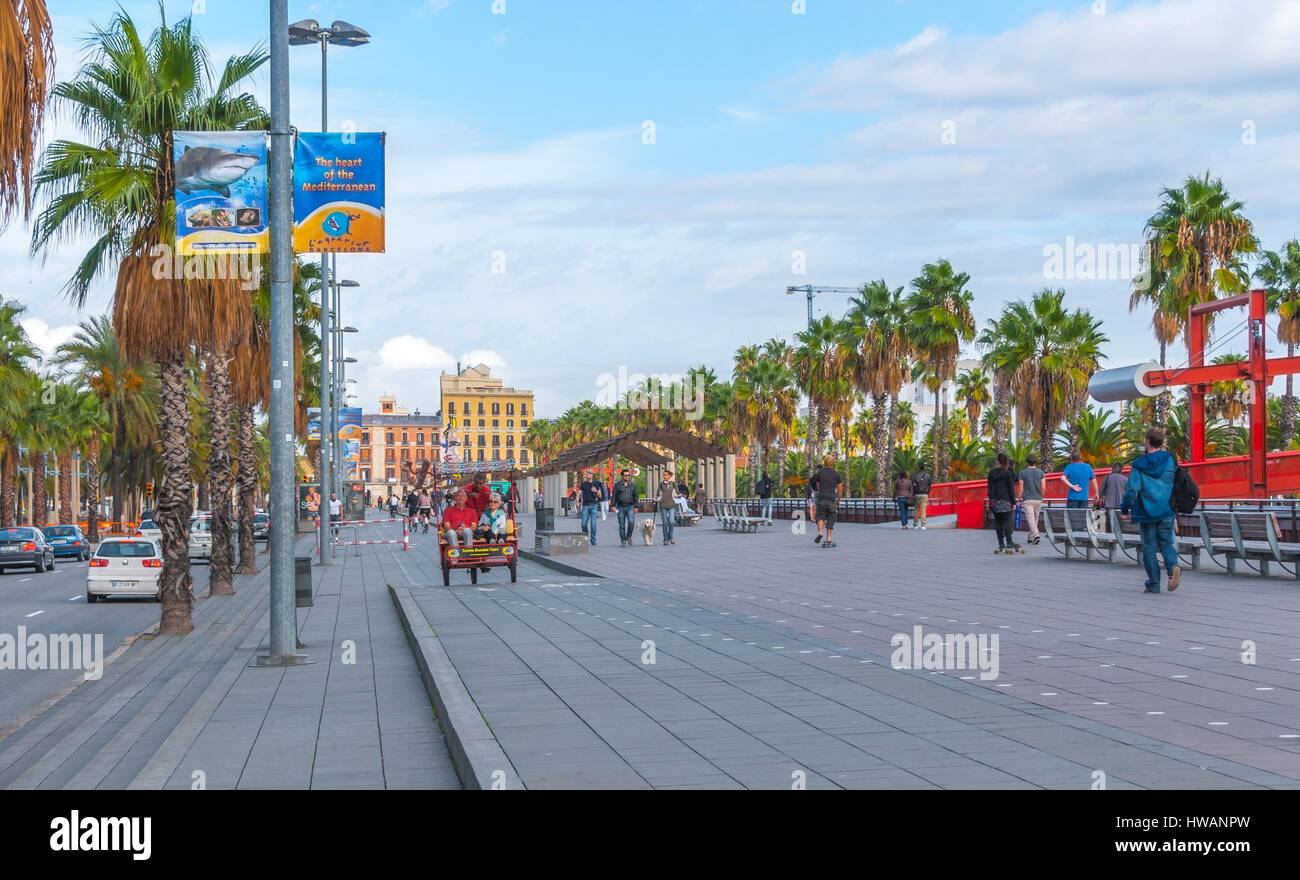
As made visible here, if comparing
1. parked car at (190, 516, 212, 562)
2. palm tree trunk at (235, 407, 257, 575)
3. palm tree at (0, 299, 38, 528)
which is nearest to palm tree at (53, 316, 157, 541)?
palm tree at (0, 299, 38, 528)

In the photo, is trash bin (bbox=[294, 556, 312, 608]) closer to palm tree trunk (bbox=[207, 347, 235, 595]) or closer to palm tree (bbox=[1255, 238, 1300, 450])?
palm tree trunk (bbox=[207, 347, 235, 595])

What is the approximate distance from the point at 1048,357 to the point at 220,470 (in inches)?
1227

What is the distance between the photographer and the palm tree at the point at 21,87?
826cm

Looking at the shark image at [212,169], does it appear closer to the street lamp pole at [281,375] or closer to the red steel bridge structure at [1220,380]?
the street lamp pole at [281,375]

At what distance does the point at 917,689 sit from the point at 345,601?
13.5 m

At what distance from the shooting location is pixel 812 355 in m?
65.9

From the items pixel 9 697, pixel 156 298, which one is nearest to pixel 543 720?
pixel 9 697

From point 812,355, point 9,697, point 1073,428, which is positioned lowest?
point 9,697

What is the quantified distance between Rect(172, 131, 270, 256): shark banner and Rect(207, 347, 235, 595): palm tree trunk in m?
9.29

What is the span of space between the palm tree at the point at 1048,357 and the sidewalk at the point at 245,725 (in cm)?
3543

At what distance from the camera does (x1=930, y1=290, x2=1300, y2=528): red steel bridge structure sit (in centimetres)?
3250

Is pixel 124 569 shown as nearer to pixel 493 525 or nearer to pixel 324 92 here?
pixel 493 525

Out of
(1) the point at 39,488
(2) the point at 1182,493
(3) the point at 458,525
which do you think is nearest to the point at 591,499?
(3) the point at 458,525
